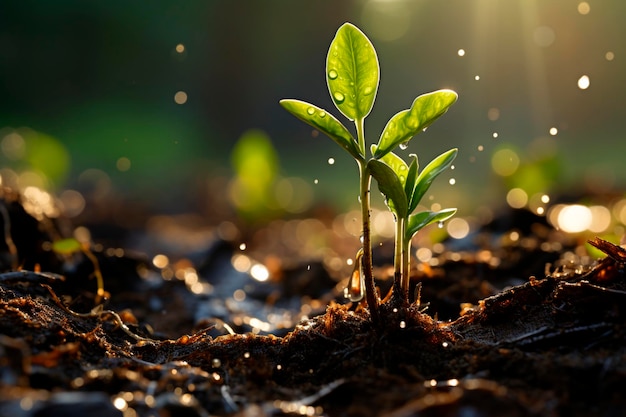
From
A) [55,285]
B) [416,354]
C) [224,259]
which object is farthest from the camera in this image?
[224,259]

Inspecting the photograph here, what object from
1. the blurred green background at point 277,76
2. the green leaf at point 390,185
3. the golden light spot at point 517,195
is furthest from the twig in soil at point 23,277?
the blurred green background at point 277,76

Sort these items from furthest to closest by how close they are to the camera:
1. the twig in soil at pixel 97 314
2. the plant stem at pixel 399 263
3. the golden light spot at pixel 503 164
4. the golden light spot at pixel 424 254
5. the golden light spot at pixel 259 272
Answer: the golden light spot at pixel 503 164 → the golden light spot at pixel 259 272 → the golden light spot at pixel 424 254 → the twig in soil at pixel 97 314 → the plant stem at pixel 399 263

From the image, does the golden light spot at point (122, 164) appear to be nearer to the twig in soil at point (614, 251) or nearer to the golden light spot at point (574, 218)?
the golden light spot at point (574, 218)

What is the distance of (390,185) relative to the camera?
67.0 inches

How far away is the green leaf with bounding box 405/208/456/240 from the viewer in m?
1.83

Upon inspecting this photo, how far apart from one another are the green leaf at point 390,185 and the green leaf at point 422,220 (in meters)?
0.07

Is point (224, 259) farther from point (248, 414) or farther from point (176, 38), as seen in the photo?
point (176, 38)

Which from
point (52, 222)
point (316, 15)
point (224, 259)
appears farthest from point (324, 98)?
point (52, 222)

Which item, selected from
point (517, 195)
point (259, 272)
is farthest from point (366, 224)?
point (517, 195)

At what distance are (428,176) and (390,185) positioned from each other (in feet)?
0.68

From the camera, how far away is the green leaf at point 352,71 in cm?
171

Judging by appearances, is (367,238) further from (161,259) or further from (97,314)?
(161,259)

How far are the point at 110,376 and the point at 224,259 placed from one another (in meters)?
2.95

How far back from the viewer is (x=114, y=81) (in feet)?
41.5
